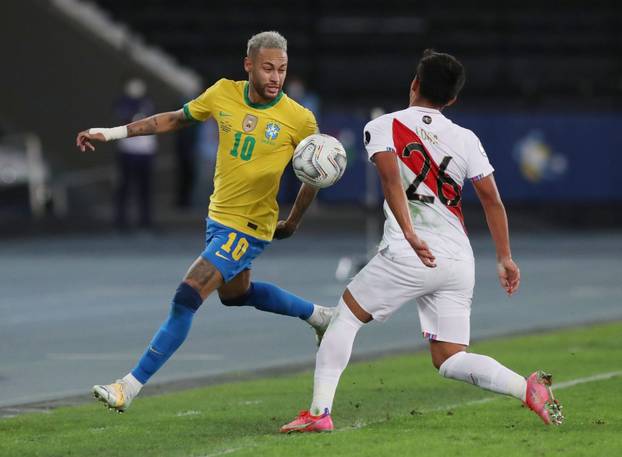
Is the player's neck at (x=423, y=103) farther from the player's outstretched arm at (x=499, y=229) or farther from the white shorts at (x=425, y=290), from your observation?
the white shorts at (x=425, y=290)

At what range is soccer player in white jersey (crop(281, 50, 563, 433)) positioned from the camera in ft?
26.1

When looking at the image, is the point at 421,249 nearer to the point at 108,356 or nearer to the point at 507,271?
the point at 507,271

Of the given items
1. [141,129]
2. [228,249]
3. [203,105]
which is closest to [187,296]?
[228,249]

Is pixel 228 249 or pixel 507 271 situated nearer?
pixel 507 271

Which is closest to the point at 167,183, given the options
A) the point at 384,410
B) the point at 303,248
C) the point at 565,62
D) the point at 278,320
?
the point at 303,248

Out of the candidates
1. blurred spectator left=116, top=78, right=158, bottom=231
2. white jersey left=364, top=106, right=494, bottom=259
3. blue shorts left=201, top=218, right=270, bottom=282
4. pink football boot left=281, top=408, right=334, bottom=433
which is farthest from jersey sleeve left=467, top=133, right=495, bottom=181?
blurred spectator left=116, top=78, right=158, bottom=231

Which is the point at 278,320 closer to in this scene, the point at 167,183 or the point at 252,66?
the point at 252,66

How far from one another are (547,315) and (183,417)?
7.77 metres

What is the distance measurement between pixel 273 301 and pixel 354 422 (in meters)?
1.43

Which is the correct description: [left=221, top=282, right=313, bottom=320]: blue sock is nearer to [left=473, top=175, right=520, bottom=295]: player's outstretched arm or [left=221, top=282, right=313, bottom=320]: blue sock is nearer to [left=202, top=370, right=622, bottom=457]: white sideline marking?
[left=202, top=370, right=622, bottom=457]: white sideline marking

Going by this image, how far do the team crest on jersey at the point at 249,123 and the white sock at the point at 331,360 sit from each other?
1.47 m

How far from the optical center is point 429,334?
8148 millimetres

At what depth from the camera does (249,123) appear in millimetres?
9047

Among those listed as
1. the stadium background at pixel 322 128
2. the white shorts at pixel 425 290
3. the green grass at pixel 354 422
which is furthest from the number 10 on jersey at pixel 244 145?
the stadium background at pixel 322 128
